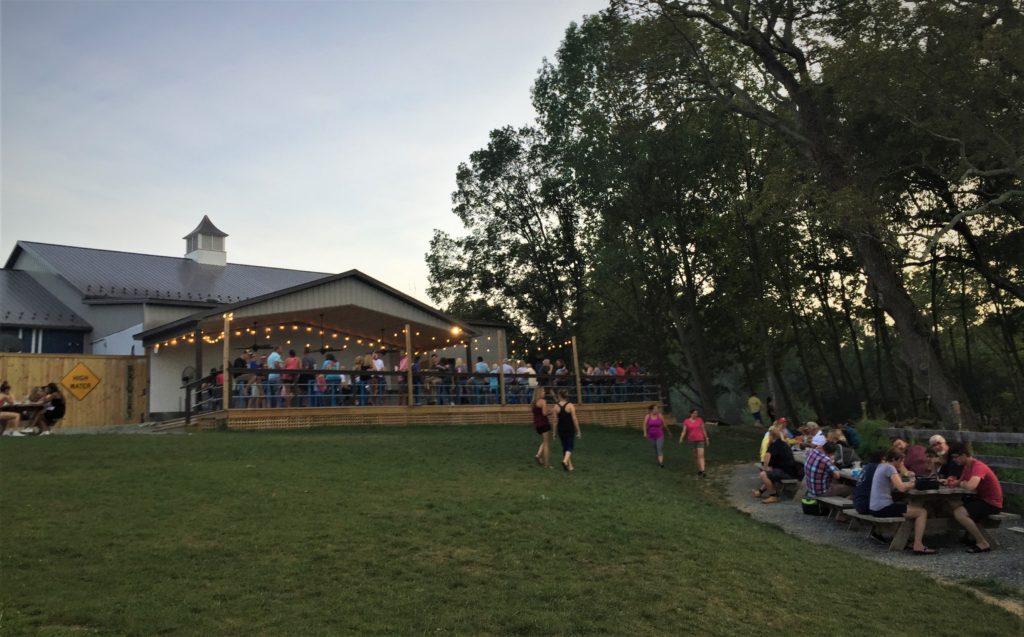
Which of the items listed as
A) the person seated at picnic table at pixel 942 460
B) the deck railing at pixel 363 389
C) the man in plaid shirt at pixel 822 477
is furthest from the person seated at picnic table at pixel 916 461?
the deck railing at pixel 363 389

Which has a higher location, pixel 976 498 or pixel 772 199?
pixel 772 199

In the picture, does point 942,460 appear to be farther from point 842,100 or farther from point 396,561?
point 842,100

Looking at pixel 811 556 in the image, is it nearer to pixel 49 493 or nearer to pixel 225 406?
pixel 49 493

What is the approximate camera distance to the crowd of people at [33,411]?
672 inches

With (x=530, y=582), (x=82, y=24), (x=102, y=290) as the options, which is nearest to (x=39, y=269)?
(x=102, y=290)

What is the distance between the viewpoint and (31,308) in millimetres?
28047

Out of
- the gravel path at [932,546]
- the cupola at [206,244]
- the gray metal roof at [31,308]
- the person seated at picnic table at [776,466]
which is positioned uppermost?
the cupola at [206,244]

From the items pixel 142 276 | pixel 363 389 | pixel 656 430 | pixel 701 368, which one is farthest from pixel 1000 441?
pixel 142 276

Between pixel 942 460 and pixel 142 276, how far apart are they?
28.1 m

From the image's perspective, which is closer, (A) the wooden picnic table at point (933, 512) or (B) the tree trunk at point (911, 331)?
(A) the wooden picnic table at point (933, 512)

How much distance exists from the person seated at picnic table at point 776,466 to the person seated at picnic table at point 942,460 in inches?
141

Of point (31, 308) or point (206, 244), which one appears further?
point (206, 244)

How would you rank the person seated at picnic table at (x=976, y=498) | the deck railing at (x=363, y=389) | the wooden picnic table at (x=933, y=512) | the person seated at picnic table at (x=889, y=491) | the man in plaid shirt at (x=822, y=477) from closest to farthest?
the person seated at picnic table at (x=976, y=498) → the wooden picnic table at (x=933, y=512) → the person seated at picnic table at (x=889, y=491) → the man in plaid shirt at (x=822, y=477) → the deck railing at (x=363, y=389)

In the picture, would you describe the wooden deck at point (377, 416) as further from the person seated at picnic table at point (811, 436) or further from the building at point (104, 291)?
the person seated at picnic table at point (811, 436)
